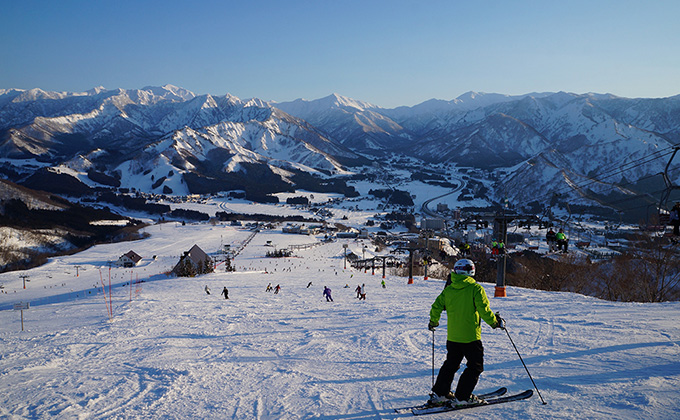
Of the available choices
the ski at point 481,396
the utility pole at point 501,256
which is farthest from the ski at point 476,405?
the utility pole at point 501,256

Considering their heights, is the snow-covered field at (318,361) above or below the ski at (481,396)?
below

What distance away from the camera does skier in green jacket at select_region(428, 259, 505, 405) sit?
535cm

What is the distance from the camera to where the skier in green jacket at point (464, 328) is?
5.35 m

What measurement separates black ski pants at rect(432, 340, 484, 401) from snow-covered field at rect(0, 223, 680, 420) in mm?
350

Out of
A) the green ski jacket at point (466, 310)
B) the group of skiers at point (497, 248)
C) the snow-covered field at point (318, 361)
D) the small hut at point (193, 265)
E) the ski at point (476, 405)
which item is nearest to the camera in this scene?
the green ski jacket at point (466, 310)

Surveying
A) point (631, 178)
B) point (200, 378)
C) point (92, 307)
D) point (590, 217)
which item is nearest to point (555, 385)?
point (200, 378)

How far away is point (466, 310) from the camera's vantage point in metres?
5.37

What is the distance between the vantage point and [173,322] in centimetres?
1352

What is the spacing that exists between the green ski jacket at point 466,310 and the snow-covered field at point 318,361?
1154 mm

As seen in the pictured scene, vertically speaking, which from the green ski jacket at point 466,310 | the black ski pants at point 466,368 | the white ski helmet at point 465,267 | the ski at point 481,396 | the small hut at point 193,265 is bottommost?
the small hut at point 193,265

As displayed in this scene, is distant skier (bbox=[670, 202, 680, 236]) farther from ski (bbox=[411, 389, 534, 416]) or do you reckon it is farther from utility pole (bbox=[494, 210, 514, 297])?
ski (bbox=[411, 389, 534, 416])

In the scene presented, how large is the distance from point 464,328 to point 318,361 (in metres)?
4.04

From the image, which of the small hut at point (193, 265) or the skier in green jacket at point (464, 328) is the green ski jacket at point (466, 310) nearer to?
the skier in green jacket at point (464, 328)

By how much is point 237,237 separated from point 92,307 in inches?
2846
